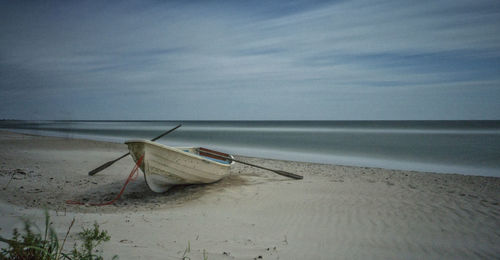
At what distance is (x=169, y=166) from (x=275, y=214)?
2804 millimetres

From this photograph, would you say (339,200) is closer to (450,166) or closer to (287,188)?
(287,188)

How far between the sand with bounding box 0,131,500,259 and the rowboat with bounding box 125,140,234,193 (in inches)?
11.1

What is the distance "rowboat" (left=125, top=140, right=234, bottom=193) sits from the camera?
612 centimetres

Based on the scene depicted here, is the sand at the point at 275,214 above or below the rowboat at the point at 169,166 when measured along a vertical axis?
below

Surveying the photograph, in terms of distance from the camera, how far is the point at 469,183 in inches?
326

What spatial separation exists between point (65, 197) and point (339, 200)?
6213 millimetres

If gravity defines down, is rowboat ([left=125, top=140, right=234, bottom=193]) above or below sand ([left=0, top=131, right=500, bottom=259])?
above

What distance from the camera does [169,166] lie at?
644 cm

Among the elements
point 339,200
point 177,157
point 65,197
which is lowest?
point 65,197

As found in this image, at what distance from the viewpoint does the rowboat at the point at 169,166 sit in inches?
241

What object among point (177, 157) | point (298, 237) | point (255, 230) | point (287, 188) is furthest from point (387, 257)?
point (177, 157)

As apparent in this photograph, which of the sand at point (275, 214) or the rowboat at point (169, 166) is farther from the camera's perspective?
the rowboat at point (169, 166)

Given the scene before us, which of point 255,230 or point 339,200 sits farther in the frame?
point 339,200

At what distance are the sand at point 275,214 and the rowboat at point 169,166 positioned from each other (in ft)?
0.93
